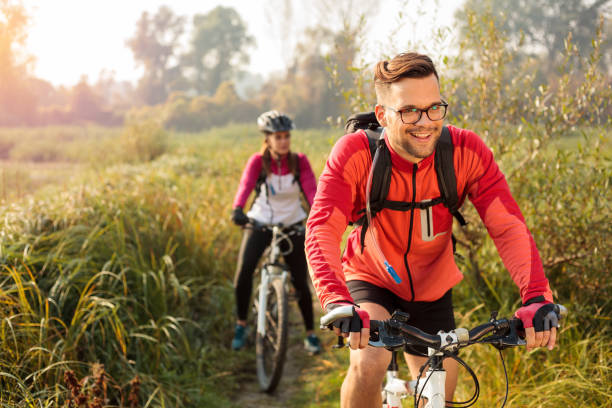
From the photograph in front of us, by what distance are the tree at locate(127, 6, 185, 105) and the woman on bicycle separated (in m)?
63.1

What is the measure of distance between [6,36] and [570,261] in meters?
32.3

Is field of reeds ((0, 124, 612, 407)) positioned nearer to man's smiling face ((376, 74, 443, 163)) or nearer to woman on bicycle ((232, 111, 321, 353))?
woman on bicycle ((232, 111, 321, 353))

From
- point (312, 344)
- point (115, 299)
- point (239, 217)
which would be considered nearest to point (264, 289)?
point (239, 217)

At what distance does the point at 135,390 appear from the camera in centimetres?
315

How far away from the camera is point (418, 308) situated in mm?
2391

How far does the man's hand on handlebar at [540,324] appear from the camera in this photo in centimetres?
172

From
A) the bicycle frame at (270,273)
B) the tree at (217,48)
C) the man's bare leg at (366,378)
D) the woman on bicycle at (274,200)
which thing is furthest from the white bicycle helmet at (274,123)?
the tree at (217,48)

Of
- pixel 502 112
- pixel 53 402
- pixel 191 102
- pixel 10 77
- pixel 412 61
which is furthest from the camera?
pixel 191 102

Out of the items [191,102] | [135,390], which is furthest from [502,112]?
[191,102]

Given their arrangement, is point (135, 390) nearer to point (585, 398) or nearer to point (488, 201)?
point (488, 201)

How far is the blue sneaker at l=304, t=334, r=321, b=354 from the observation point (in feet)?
16.0

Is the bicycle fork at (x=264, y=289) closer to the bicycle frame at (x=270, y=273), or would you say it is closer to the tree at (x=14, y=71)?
the bicycle frame at (x=270, y=273)

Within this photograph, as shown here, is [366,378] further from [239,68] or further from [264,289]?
[239,68]

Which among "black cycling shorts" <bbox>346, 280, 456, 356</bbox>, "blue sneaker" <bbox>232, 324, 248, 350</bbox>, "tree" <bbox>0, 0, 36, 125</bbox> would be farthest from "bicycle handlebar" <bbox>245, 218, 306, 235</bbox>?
"tree" <bbox>0, 0, 36, 125</bbox>
